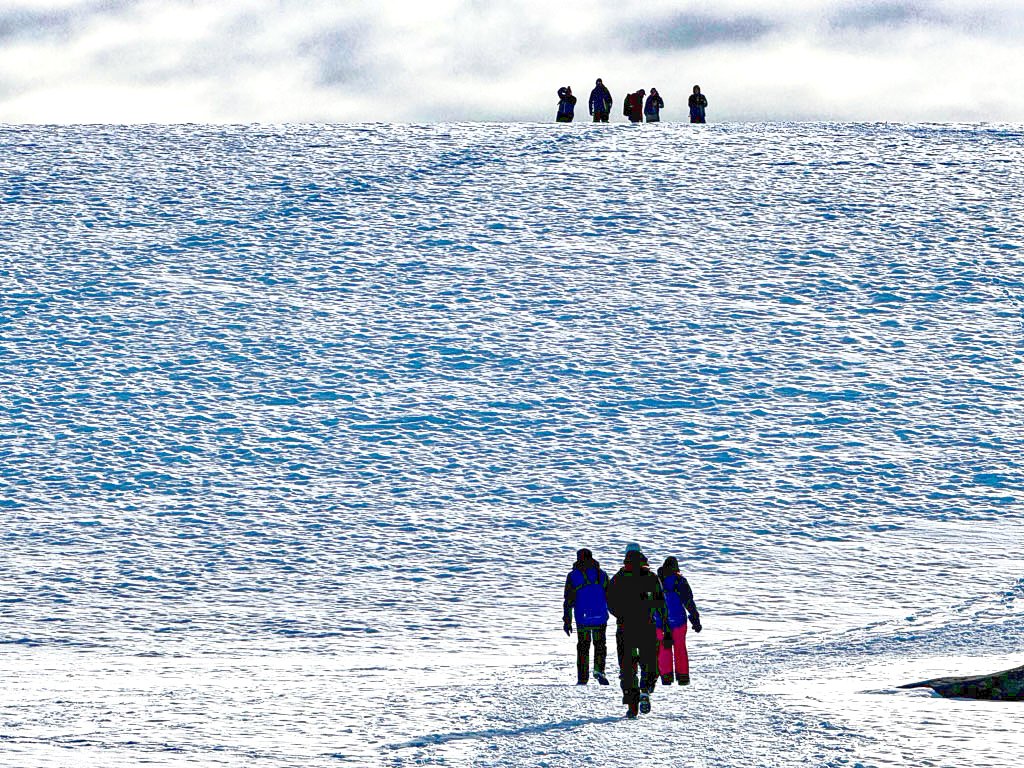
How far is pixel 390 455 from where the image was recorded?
18703mm

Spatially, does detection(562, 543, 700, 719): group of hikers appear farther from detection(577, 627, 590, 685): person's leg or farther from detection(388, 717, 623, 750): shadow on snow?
detection(388, 717, 623, 750): shadow on snow

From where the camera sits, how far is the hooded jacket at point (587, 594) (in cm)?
995

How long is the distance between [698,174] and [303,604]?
62.0ft

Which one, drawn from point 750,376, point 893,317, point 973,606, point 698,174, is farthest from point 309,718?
point 698,174

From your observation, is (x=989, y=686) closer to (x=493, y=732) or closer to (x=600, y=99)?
(x=493, y=732)

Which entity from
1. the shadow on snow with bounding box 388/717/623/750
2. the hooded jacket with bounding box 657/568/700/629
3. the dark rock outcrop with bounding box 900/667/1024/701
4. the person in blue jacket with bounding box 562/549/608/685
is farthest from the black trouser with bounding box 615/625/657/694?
the dark rock outcrop with bounding box 900/667/1024/701

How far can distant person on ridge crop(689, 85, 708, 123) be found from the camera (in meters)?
35.2

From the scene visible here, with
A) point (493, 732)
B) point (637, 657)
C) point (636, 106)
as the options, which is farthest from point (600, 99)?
point (493, 732)

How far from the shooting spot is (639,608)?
8.98 meters

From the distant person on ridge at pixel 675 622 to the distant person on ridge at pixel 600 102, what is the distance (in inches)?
1054

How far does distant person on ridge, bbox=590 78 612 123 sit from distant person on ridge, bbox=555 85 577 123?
0.62 metres

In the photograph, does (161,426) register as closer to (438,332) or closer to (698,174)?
(438,332)

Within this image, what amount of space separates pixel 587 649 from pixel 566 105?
88.2ft

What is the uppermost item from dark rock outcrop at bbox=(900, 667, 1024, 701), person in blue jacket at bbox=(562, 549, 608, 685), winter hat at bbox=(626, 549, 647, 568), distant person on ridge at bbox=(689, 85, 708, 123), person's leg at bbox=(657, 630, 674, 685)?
distant person on ridge at bbox=(689, 85, 708, 123)
